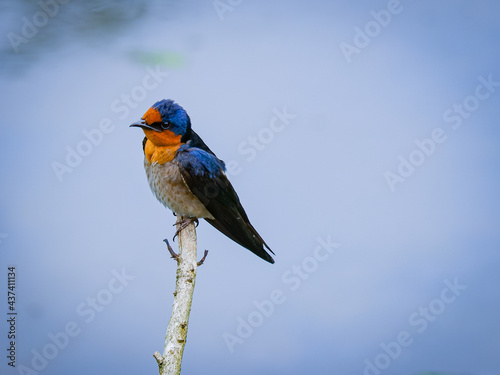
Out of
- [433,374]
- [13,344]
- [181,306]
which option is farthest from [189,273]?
[433,374]

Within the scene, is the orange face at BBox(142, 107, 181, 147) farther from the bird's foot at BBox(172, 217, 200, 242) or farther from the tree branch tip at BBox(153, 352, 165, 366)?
the tree branch tip at BBox(153, 352, 165, 366)

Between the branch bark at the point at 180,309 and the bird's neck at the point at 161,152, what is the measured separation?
353 mm

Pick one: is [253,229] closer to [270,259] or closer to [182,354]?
[270,259]

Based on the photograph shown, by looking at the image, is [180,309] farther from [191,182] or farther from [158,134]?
[158,134]

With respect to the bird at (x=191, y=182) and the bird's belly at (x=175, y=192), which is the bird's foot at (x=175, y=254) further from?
the bird's belly at (x=175, y=192)

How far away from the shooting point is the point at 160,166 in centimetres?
282

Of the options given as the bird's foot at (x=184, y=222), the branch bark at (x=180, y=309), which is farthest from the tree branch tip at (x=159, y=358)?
the bird's foot at (x=184, y=222)

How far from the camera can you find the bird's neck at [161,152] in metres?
2.80

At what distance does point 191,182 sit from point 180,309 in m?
0.60

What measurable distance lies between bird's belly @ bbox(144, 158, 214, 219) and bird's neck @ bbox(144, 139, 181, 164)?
→ 19mm

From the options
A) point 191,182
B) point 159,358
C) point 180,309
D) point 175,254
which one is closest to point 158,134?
point 191,182

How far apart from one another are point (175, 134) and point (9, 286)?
109 cm

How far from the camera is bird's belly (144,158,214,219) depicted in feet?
9.21

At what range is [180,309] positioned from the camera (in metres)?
2.39
